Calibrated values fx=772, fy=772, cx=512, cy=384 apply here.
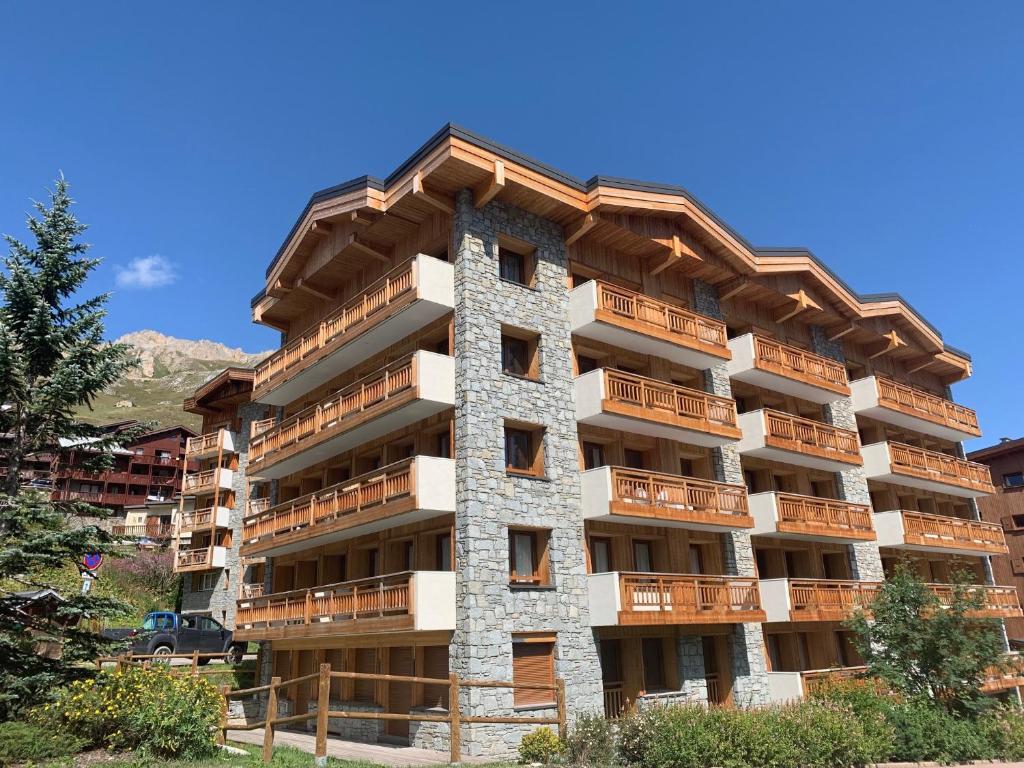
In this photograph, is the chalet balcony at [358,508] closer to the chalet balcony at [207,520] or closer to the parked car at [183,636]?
the parked car at [183,636]

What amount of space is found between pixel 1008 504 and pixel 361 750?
130ft

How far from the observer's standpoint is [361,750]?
58.3ft

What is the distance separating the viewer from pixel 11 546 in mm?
14891

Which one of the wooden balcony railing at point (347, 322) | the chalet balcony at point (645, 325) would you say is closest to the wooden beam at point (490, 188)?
the wooden balcony railing at point (347, 322)

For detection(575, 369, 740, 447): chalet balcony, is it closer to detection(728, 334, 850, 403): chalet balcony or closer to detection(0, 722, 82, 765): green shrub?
detection(728, 334, 850, 403): chalet balcony

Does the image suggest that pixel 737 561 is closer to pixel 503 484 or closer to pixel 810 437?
pixel 810 437

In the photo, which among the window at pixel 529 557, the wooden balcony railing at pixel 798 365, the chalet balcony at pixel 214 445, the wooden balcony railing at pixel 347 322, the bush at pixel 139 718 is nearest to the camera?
the bush at pixel 139 718

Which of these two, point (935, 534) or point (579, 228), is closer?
point (579, 228)

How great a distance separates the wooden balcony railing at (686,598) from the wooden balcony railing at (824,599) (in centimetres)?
204

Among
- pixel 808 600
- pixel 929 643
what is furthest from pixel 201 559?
pixel 929 643

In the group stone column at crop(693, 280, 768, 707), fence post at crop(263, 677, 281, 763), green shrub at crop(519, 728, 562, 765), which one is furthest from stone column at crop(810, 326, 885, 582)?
fence post at crop(263, 677, 281, 763)

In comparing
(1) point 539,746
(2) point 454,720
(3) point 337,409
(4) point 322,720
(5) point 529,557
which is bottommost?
(1) point 539,746

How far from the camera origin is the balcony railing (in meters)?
25.2

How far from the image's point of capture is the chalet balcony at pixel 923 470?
3142cm
